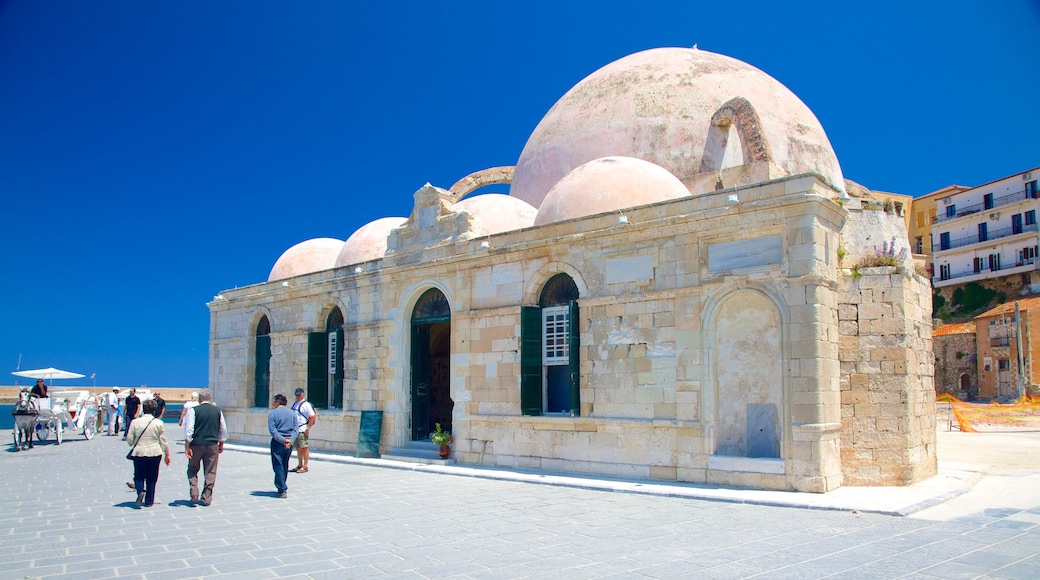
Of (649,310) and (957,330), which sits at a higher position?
(957,330)

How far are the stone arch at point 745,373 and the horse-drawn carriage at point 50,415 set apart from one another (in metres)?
17.6

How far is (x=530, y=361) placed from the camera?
1316cm

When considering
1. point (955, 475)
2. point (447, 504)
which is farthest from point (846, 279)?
point (447, 504)

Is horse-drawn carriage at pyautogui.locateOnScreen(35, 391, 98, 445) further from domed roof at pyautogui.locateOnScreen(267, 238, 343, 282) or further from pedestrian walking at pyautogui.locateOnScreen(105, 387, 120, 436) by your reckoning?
domed roof at pyautogui.locateOnScreen(267, 238, 343, 282)

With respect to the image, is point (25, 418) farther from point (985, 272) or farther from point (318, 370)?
point (985, 272)

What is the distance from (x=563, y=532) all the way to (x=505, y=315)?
20.9ft

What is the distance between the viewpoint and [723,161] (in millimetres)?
14492

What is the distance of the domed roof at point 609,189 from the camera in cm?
1300

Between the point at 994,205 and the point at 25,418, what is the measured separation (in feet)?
180

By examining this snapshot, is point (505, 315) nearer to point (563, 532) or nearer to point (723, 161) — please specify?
point (723, 161)

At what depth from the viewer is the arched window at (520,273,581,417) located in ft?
42.8

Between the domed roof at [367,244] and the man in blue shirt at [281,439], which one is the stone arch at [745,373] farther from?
the domed roof at [367,244]

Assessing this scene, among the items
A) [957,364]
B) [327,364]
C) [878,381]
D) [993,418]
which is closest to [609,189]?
[878,381]

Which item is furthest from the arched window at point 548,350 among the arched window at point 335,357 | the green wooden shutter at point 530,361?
the arched window at point 335,357
